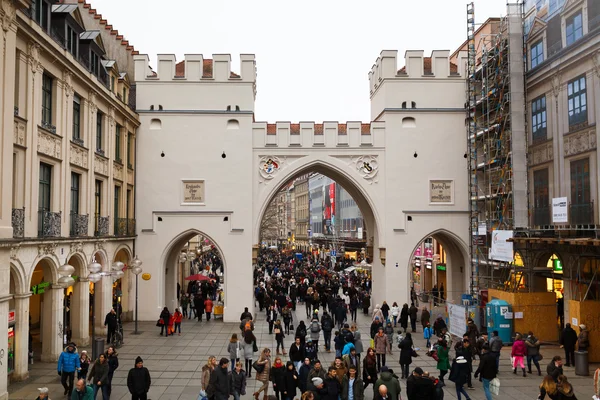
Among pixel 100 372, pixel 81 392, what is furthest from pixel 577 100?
pixel 81 392

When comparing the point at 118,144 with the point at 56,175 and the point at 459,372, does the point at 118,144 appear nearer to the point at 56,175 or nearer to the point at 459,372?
the point at 56,175

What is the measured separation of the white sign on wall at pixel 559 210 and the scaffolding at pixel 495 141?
87.9 inches

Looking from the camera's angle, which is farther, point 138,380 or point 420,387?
point 138,380

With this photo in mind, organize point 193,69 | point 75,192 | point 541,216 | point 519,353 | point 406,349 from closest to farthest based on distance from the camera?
point 406,349 → point 519,353 → point 75,192 → point 541,216 → point 193,69

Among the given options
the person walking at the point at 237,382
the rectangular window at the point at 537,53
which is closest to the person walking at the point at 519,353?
the person walking at the point at 237,382

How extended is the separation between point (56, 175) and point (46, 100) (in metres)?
2.30

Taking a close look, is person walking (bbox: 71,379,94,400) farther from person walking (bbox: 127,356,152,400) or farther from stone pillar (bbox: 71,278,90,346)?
stone pillar (bbox: 71,278,90,346)

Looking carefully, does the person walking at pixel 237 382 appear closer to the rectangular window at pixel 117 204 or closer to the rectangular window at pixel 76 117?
the rectangular window at pixel 76 117

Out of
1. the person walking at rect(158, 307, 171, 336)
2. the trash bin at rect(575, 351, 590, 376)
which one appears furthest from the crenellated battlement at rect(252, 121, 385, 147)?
the trash bin at rect(575, 351, 590, 376)

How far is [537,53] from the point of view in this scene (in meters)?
20.2

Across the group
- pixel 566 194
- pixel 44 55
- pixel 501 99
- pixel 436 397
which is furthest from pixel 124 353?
pixel 501 99

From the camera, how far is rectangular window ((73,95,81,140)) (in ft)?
61.2

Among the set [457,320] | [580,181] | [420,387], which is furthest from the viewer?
[457,320]

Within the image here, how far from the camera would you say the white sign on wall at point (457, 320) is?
18.7 m
